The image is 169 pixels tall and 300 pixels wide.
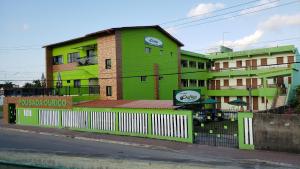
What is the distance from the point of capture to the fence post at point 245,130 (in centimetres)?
1839

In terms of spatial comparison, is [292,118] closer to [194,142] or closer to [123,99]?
[194,142]

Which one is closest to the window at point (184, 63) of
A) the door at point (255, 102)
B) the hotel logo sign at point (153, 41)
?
the hotel logo sign at point (153, 41)

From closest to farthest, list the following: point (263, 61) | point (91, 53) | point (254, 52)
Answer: point (91, 53) < point (263, 61) < point (254, 52)

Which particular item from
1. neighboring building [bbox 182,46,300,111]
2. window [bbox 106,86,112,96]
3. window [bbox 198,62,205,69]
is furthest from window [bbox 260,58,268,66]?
window [bbox 106,86,112,96]

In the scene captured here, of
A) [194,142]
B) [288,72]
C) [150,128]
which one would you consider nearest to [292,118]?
[194,142]

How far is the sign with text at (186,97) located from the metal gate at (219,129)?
2943mm

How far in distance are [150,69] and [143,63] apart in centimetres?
147

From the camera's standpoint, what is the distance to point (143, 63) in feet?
121

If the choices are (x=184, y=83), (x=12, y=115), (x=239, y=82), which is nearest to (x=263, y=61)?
(x=239, y=82)

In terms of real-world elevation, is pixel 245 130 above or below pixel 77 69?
below

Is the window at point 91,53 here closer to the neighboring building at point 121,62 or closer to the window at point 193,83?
the neighboring building at point 121,62

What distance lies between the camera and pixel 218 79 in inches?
2056

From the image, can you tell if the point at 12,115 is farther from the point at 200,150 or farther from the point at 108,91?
the point at 200,150

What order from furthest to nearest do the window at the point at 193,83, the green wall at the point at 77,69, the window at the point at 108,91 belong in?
the window at the point at 193,83 → the green wall at the point at 77,69 → the window at the point at 108,91
